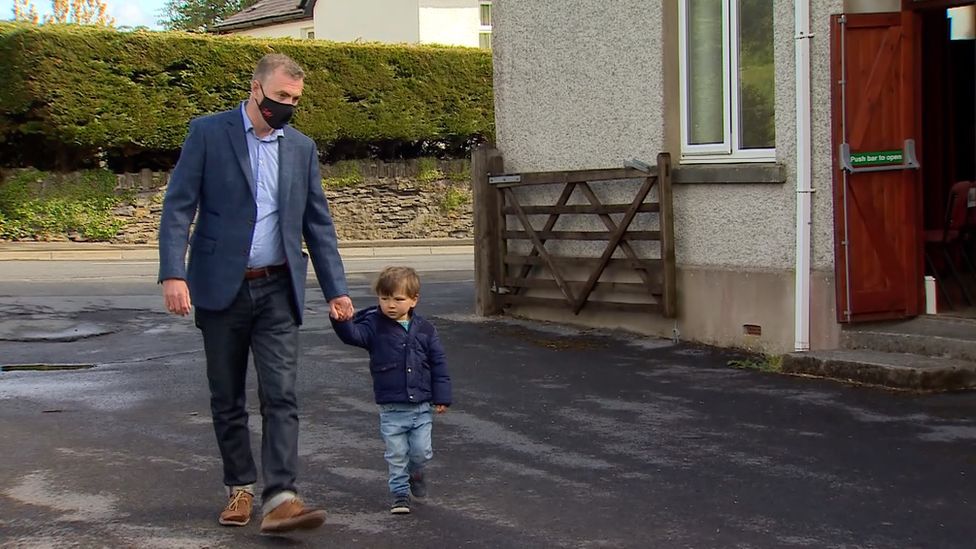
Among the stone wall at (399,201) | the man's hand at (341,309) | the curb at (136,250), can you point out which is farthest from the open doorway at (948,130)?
the stone wall at (399,201)

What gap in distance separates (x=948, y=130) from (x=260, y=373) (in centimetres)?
759

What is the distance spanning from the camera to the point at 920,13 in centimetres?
981

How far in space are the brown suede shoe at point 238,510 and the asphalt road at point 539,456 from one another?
0.04 m

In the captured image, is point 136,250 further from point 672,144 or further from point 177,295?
point 177,295

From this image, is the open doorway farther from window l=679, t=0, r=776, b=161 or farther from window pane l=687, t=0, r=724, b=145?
window pane l=687, t=0, r=724, b=145

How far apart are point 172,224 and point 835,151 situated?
5.62 meters

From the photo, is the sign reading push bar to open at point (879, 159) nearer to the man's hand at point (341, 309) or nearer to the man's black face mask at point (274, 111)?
the man's hand at point (341, 309)

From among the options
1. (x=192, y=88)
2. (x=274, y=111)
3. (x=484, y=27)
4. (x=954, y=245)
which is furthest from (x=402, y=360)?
(x=484, y=27)

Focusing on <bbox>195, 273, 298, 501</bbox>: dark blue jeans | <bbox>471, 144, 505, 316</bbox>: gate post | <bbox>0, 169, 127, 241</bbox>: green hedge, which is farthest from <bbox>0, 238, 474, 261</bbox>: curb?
<bbox>195, 273, 298, 501</bbox>: dark blue jeans

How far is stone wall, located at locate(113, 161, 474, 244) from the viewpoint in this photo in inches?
1141

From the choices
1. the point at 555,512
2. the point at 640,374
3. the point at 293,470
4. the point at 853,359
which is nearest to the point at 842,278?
the point at 853,359

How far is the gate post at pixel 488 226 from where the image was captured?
13.7m

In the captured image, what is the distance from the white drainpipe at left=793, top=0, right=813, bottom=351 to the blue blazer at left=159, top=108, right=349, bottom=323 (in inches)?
200

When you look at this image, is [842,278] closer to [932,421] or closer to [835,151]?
[835,151]
